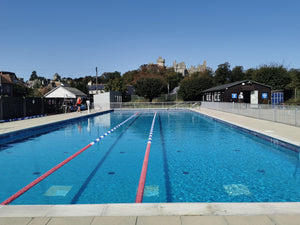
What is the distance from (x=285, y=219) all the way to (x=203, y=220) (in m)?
0.97

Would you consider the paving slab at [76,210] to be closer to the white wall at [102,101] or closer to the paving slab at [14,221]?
the paving slab at [14,221]

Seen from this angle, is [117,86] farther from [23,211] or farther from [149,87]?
[23,211]

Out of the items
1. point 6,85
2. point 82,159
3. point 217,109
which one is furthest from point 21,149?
point 6,85

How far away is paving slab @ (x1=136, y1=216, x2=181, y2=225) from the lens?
2721 millimetres

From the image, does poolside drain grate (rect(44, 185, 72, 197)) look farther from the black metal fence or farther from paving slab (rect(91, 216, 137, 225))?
the black metal fence

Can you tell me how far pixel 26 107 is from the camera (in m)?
19.2

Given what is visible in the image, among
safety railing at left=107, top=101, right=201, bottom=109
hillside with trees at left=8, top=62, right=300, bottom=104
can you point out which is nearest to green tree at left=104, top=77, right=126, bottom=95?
hillside with trees at left=8, top=62, right=300, bottom=104

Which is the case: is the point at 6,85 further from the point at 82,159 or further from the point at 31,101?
the point at 82,159

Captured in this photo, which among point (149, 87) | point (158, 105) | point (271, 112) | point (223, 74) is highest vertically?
point (223, 74)

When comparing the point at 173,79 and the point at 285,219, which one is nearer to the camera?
the point at 285,219

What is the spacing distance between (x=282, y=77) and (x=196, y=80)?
559 inches

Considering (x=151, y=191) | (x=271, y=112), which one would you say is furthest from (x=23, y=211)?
(x=271, y=112)

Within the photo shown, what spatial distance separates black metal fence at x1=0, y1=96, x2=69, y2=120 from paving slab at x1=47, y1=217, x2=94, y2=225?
16.1m

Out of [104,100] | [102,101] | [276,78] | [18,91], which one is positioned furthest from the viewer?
[18,91]
